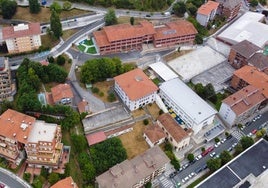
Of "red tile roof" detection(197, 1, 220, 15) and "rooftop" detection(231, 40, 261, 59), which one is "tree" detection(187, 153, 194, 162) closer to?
"rooftop" detection(231, 40, 261, 59)

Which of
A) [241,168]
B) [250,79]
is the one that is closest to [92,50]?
[250,79]

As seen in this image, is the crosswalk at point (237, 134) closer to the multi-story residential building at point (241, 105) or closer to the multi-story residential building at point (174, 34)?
the multi-story residential building at point (241, 105)

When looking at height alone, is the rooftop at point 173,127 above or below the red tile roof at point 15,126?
below

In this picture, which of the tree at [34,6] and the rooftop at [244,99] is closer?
the rooftop at [244,99]

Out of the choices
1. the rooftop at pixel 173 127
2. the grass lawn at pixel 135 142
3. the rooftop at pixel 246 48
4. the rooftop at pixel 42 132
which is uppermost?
the rooftop at pixel 246 48

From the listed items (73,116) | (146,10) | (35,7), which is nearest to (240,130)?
(73,116)

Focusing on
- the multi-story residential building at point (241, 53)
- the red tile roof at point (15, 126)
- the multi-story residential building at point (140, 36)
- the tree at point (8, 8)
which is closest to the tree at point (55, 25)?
the multi-story residential building at point (140, 36)

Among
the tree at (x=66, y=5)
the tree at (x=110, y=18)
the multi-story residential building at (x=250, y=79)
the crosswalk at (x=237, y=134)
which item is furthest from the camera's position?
the tree at (x=66, y=5)

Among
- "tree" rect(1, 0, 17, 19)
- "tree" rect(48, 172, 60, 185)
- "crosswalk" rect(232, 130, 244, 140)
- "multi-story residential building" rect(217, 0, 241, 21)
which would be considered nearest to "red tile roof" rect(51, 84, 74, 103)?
"tree" rect(48, 172, 60, 185)
